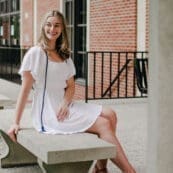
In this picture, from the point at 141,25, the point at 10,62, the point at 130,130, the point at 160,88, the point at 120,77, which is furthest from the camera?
the point at 10,62

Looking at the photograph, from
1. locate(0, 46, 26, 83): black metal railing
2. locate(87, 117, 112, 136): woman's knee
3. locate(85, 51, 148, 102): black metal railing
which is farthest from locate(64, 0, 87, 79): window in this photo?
locate(87, 117, 112, 136): woman's knee

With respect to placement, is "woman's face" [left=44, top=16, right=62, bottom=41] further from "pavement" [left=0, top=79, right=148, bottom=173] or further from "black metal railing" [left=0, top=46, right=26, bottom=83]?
"black metal railing" [left=0, top=46, right=26, bottom=83]

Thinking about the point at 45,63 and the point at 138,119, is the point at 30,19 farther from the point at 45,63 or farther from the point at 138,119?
the point at 45,63

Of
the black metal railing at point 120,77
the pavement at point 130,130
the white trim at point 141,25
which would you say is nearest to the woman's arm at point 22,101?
the pavement at point 130,130

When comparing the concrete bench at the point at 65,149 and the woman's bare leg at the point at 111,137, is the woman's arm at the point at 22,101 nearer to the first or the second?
the concrete bench at the point at 65,149

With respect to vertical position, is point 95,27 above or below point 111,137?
above

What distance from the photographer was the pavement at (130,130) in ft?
17.0

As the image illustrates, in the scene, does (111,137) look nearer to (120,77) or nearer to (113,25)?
(120,77)

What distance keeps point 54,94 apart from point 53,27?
0.54 metres

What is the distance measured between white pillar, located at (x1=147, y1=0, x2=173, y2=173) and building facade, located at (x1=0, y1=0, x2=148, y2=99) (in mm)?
7738

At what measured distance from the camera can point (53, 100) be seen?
4.42m

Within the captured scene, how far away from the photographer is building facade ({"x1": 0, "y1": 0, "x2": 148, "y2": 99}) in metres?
11.5

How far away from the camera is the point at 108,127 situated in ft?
14.3

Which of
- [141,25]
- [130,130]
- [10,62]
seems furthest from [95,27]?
[130,130]
